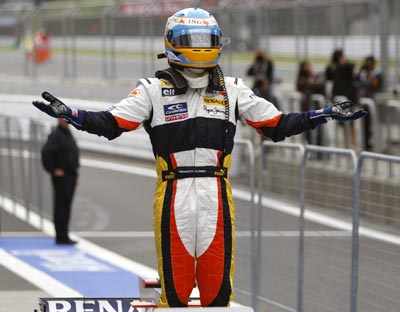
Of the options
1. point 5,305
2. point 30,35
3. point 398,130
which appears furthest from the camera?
point 30,35

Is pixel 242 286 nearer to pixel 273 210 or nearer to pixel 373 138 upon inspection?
pixel 273 210

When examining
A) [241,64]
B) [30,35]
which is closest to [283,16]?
[241,64]

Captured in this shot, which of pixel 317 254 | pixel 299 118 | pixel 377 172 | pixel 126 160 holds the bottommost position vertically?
pixel 126 160

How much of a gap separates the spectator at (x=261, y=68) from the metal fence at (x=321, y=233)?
34.6 feet

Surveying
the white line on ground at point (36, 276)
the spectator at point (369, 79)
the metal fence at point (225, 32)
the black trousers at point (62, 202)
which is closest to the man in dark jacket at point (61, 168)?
the black trousers at point (62, 202)

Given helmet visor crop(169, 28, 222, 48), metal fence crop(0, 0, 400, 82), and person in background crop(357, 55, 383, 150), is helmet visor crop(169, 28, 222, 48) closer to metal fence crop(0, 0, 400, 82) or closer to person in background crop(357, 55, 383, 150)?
metal fence crop(0, 0, 400, 82)

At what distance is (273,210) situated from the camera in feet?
36.8

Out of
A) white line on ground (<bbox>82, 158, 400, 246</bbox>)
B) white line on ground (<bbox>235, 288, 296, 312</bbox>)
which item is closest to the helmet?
white line on ground (<bbox>82, 158, 400, 246</bbox>)

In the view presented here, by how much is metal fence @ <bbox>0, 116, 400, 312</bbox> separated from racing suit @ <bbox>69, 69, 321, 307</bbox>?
160cm

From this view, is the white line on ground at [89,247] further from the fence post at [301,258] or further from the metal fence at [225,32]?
the fence post at [301,258]

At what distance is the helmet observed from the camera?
24.0 feet

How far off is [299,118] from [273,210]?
3.76 metres

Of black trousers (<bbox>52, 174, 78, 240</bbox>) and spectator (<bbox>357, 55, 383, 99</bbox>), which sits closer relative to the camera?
black trousers (<bbox>52, 174, 78, 240</bbox>)

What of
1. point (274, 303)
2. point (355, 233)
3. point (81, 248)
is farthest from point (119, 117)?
point (81, 248)
